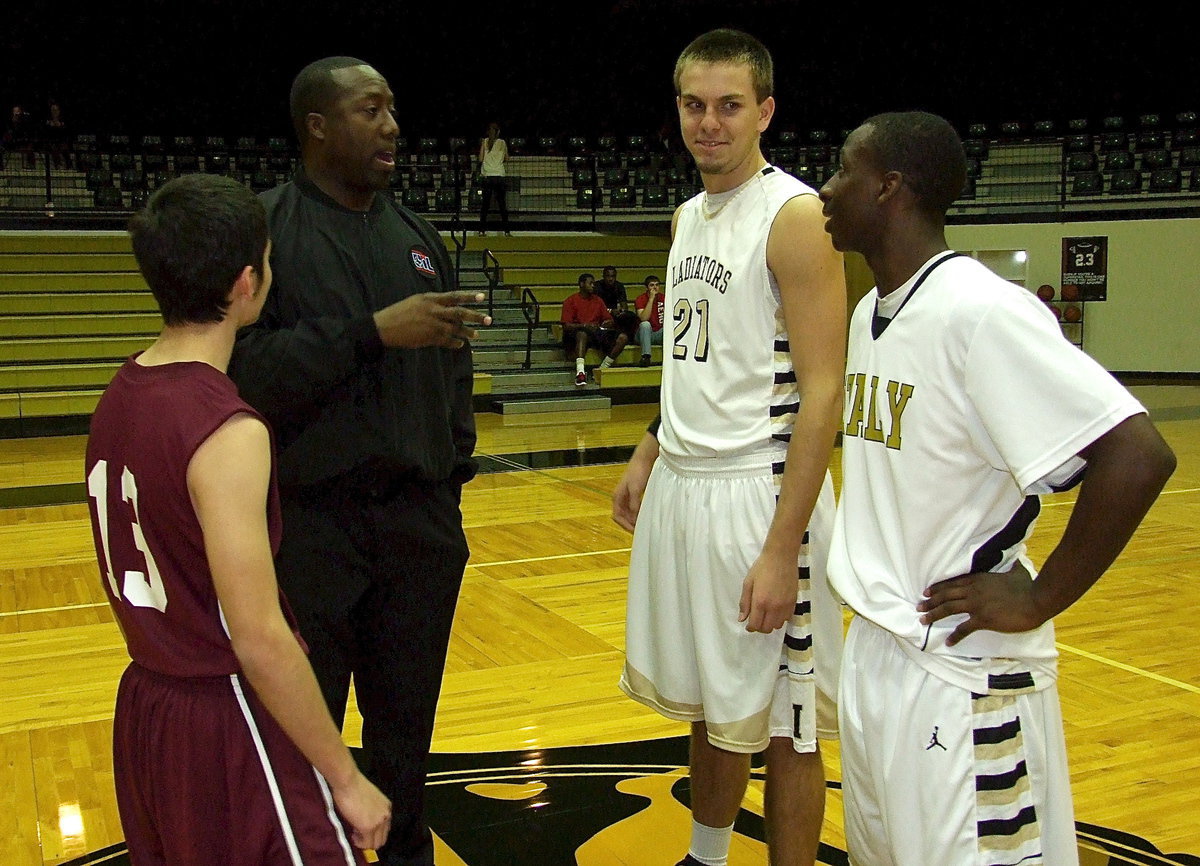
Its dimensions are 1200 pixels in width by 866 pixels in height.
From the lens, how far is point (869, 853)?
1.86 metres

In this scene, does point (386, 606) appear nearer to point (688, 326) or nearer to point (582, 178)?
point (688, 326)

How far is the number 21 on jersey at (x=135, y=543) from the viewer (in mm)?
1549

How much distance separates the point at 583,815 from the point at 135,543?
6.34 feet

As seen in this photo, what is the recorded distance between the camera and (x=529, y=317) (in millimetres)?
14023

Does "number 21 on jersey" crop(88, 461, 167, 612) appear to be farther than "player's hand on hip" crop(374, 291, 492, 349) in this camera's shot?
No

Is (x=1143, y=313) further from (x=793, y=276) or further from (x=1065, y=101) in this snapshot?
(x=793, y=276)

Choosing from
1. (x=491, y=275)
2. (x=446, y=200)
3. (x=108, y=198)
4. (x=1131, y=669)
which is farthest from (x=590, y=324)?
(x=1131, y=669)

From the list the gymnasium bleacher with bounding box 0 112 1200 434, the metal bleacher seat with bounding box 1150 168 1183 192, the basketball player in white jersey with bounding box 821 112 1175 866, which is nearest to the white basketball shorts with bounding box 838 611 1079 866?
the basketball player in white jersey with bounding box 821 112 1175 866

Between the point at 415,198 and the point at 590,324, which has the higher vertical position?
the point at 415,198

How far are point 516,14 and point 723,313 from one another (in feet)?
57.5

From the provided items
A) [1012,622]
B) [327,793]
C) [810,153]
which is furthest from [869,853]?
[810,153]

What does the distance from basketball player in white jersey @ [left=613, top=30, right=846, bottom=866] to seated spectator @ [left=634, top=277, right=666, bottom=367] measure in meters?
11.1

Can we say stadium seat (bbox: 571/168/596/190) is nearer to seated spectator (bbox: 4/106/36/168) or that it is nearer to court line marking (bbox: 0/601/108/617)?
seated spectator (bbox: 4/106/36/168)

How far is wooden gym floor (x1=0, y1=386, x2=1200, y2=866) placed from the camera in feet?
10.1
